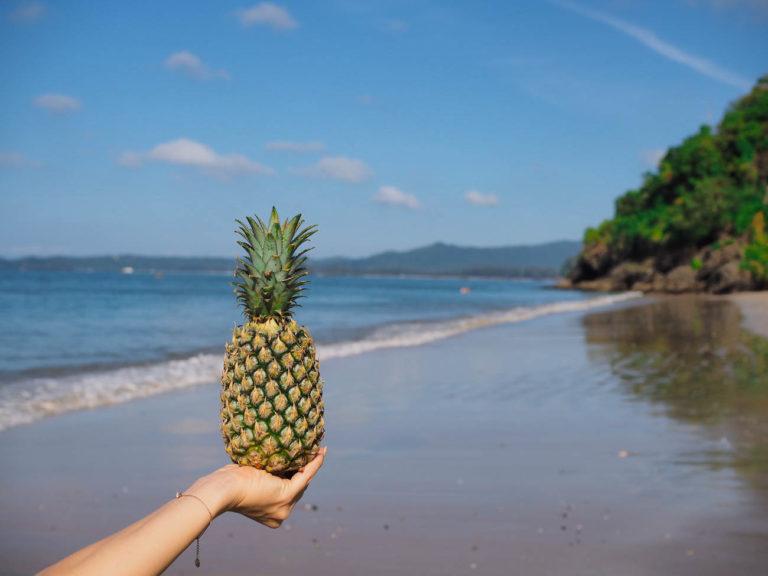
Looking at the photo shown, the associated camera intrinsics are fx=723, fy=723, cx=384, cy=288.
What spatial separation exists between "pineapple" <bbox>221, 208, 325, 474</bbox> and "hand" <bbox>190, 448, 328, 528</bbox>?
0.07 metres

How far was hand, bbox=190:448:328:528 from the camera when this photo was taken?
2.17 metres

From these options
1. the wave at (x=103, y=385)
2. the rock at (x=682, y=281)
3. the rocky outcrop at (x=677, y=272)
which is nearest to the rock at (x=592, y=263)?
the rocky outcrop at (x=677, y=272)

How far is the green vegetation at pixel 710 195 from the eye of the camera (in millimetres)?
67875

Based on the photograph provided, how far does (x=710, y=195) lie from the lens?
70.6 m

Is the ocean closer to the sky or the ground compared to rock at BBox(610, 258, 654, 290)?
closer to the ground

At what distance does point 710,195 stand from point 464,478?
71.4 meters

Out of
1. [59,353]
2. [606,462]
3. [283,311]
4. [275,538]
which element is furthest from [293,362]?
[59,353]

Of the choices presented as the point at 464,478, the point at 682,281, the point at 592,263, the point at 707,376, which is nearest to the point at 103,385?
the point at 464,478

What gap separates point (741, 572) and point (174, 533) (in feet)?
14.3

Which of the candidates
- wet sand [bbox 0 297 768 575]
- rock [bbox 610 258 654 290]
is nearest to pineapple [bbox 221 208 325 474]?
wet sand [bbox 0 297 768 575]

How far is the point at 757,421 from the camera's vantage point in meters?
9.50

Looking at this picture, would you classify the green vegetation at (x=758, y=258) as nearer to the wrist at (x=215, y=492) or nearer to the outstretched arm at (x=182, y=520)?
the outstretched arm at (x=182, y=520)

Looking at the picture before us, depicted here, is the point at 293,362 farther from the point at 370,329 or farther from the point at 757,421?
the point at 370,329

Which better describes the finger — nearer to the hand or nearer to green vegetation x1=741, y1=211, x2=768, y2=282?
the hand
